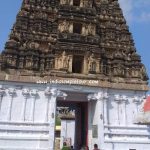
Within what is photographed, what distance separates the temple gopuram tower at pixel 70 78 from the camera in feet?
59.2

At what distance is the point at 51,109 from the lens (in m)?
18.2

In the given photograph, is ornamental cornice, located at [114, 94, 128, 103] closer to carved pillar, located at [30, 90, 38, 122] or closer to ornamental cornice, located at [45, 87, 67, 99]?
ornamental cornice, located at [45, 87, 67, 99]

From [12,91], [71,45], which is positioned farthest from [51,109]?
[71,45]

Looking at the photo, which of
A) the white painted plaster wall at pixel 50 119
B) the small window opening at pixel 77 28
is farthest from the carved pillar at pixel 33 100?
the small window opening at pixel 77 28

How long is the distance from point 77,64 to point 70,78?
2.77m

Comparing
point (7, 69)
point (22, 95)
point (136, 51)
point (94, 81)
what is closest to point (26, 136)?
point (22, 95)

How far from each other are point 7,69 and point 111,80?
8.03 metres

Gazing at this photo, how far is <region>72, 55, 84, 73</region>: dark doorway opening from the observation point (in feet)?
68.4

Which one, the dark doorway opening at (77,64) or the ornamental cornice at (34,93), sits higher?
the dark doorway opening at (77,64)

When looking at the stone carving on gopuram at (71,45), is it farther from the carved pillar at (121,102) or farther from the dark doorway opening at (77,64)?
the carved pillar at (121,102)

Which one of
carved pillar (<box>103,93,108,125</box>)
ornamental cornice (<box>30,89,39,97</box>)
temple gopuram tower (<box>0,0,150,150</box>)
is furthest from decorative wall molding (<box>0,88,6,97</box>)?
carved pillar (<box>103,93,108,125</box>)

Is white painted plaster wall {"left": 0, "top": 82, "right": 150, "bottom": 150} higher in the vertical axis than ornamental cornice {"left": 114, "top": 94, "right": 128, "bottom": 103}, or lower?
lower

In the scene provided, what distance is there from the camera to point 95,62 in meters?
20.5

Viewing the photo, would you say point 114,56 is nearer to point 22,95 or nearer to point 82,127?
point 82,127
